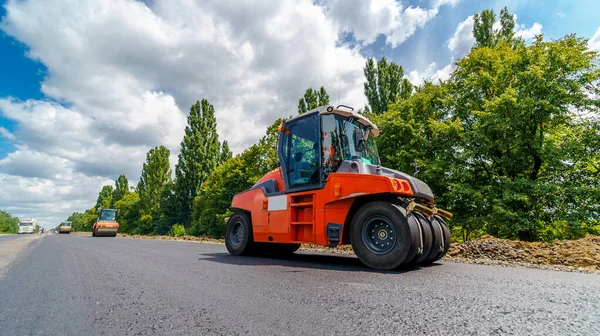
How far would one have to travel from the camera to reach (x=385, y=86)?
Answer: 90.3ft

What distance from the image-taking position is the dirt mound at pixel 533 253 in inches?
220

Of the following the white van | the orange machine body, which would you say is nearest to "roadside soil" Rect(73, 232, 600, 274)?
the orange machine body

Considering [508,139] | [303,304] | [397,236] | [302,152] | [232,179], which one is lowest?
[303,304]

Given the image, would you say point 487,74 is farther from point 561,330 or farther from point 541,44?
point 561,330

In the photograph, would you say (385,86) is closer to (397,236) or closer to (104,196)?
(397,236)

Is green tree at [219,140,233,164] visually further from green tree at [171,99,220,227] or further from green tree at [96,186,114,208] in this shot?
green tree at [96,186,114,208]

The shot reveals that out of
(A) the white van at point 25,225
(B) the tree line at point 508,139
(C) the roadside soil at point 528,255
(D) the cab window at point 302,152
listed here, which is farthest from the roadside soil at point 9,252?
(A) the white van at point 25,225

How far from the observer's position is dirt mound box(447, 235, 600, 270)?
559 cm

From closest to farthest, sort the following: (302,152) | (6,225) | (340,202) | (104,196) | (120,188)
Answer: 1. (340,202)
2. (302,152)
3. (120,188)
4. (104,196)
5. (6,225)

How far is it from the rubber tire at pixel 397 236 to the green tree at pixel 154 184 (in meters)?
49.1

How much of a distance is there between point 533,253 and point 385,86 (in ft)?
77.2

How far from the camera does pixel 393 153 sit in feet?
57.7

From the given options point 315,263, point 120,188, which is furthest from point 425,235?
point 120,188

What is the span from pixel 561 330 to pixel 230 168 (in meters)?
32.7
